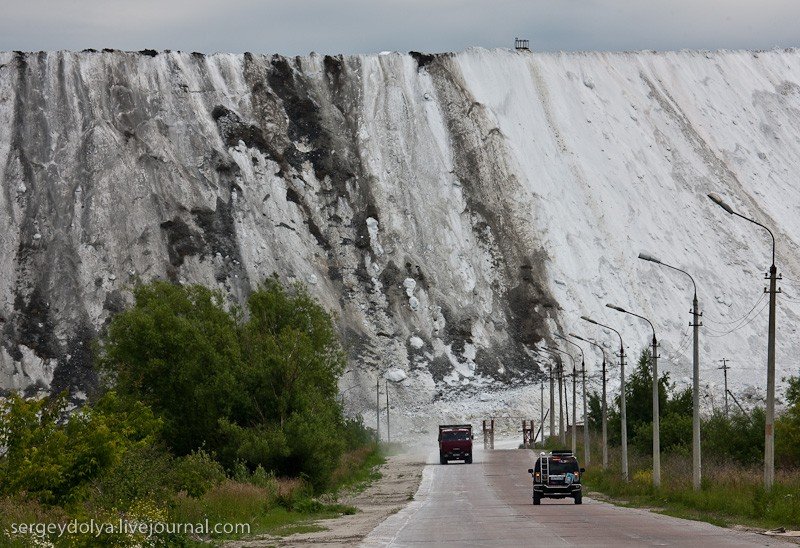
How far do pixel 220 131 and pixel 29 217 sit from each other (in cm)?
1556

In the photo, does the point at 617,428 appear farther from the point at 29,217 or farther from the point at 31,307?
the point at 29,217

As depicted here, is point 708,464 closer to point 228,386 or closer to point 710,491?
point 710,491

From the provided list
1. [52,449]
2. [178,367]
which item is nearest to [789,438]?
[178,367]

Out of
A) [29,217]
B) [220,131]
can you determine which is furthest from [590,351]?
[29,217]

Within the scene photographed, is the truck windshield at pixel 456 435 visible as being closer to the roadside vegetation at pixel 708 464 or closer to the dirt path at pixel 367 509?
the dirt path at pixel 367 509

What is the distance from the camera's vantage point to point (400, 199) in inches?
3871

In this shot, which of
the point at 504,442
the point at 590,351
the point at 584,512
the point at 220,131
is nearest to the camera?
the point at 584,512

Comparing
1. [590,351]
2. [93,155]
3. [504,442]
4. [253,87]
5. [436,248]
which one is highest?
[253,87]

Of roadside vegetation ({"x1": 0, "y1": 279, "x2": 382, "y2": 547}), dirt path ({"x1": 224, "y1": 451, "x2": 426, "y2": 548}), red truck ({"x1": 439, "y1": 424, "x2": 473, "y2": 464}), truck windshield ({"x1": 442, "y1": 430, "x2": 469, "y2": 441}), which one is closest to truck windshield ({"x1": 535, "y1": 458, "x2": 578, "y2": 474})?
dirt path ({"x1": 224, "y1": 451, "x2": 426, "y2": 548})

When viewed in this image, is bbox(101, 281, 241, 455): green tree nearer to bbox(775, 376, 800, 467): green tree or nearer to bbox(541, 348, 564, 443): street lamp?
bbox(775, 376, 800, 467): green tree

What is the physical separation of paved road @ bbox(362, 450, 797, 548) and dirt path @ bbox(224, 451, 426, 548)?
1.54ft

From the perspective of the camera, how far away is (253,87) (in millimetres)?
102875

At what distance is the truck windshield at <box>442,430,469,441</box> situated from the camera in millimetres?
65156

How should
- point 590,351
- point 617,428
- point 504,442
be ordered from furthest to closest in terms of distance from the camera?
point 590,351 → point 504,442 → point 617,428
